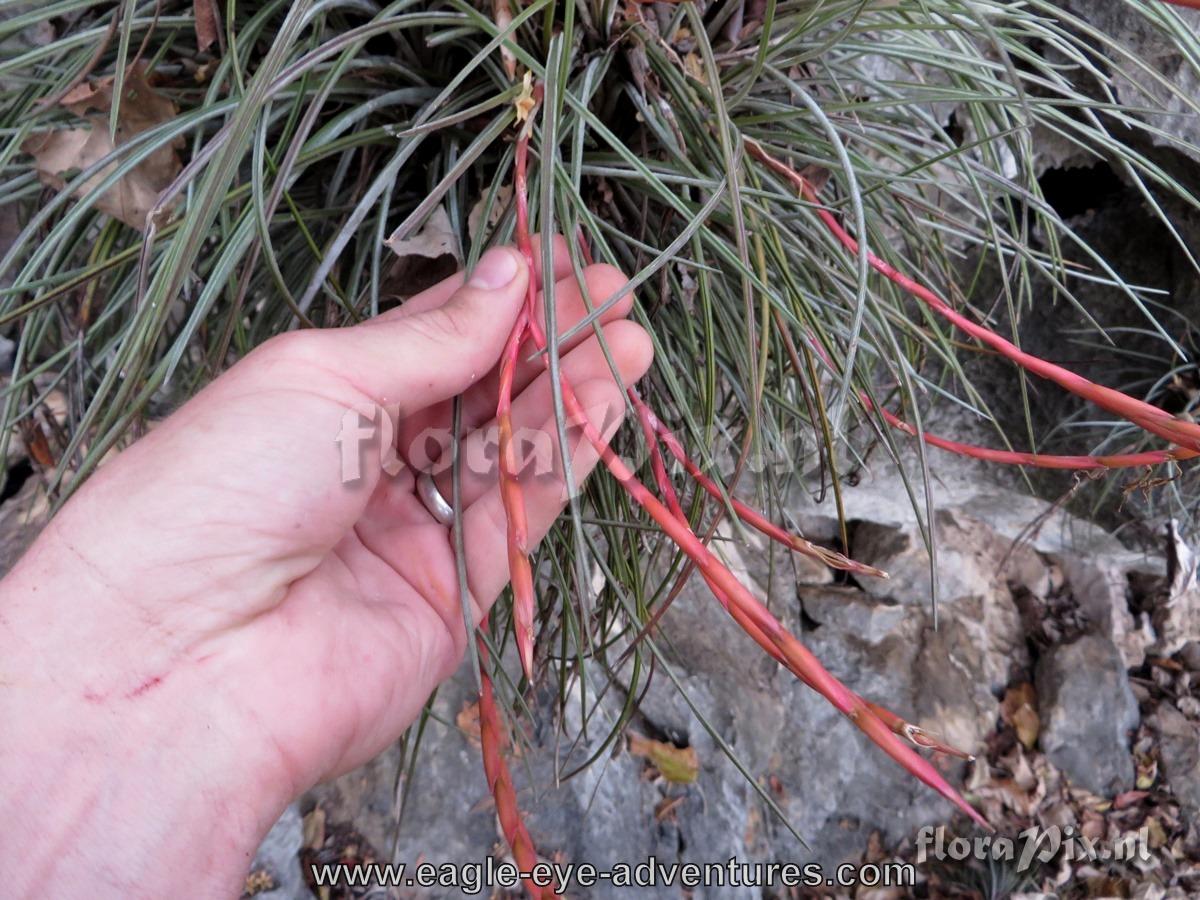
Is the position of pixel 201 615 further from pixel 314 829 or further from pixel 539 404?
pixel 314 829

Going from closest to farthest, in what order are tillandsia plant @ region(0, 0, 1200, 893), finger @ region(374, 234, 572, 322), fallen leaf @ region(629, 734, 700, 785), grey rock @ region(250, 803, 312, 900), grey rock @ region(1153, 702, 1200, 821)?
tillandsia plant @ region(0, 0, 1200, 893), finger @ region(374, 234, 572, 322), grey rock @ region(250, 803, 312, 900), fallen leaf @ region(629, 734, 700, 785), grey rock @ region(1153, 702, 1200, 821)

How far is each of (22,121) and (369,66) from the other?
0.84ft

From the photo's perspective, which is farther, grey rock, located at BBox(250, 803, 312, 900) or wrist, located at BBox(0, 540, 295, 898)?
grey rock, located at BBox(250, 803, 312, 900)

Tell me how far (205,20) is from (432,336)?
275 millimetres

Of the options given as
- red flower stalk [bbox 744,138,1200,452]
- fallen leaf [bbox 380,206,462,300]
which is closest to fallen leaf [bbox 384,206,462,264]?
fallen leaf [bbox 380,206,462,300]

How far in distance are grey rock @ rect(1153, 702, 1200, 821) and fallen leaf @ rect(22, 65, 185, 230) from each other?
159 cm

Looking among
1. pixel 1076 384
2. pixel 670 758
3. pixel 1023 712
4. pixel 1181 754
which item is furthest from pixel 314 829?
pixel 1181 754

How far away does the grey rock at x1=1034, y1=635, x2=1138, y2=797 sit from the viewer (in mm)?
1253

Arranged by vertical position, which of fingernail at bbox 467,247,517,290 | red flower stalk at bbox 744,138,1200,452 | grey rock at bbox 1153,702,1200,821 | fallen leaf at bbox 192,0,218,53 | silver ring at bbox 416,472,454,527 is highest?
A: fallen leaf at bbox 192,0,218,53

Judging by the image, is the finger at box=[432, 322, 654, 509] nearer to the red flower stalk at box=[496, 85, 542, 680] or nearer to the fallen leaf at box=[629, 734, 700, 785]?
the red flower stalk at box=[496, 85, 542, 680]

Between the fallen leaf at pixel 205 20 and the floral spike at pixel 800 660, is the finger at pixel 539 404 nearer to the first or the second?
the floral spike at pixel 800 660

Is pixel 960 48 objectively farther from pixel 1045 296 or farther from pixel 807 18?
pixel 1045 296

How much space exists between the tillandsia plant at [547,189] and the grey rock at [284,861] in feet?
1.33

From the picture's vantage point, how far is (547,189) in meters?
0.39
